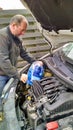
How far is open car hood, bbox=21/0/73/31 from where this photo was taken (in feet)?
8.95

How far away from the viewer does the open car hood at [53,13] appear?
2727 millimetres

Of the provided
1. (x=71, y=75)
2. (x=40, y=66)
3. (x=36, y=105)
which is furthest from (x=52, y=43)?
(x=36, y=105)

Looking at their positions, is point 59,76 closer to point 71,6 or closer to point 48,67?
point 48,67

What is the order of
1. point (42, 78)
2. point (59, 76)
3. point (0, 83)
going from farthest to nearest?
point (0, 83) → point (42, 78) → point (59, 76)

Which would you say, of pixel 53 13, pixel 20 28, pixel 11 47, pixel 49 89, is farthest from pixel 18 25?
pixel 49 89

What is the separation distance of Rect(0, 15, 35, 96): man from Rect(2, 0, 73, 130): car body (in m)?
0.13

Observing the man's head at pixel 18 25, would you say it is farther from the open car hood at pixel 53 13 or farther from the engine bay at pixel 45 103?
the engine bay at pixel 45 103

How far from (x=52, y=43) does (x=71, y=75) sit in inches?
39.4

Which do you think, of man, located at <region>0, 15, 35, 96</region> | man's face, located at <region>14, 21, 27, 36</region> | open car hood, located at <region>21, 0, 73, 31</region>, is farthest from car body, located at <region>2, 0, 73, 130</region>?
man's face, located at <region>14, 21, 27, 36</region>

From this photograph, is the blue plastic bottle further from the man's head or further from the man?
the man's head

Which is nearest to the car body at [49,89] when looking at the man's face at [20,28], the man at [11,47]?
the man at [11,47]

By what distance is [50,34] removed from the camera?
10.5 ft

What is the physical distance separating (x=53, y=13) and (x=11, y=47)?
596 millimetres

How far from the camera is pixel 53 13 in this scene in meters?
2.94
